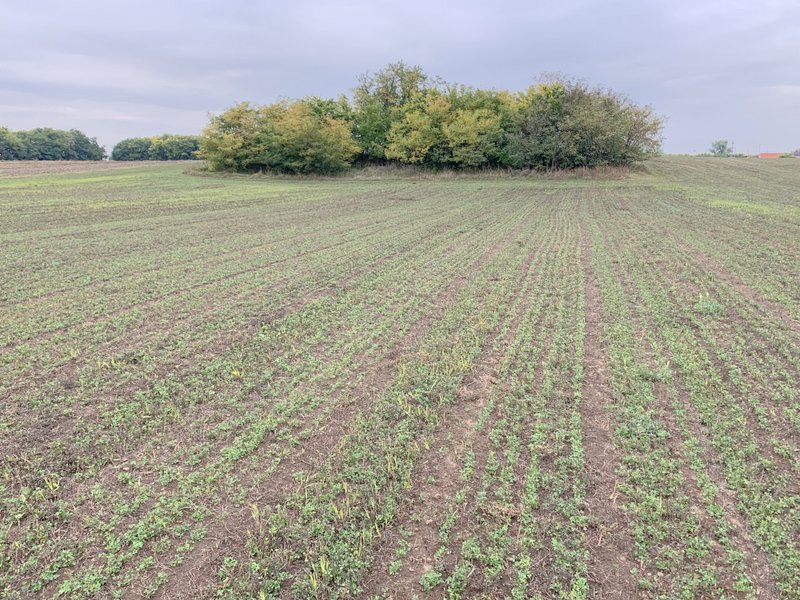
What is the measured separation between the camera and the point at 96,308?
7.94 m

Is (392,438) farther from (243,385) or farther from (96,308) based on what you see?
(96,308)

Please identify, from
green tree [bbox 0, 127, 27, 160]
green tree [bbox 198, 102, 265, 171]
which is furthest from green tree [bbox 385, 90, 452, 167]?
green tree [bbox 0, 127, 27, 160]

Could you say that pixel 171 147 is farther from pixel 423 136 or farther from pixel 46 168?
pixel 423 136

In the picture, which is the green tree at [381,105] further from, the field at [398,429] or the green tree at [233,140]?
the field at [398,429]

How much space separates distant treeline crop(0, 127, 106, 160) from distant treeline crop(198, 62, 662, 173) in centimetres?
7707

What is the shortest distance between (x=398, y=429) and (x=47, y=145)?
126 m

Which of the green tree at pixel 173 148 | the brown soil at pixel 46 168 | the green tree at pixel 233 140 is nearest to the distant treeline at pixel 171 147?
the green tree at pixel 173 148

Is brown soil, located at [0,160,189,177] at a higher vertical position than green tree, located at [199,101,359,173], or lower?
lower

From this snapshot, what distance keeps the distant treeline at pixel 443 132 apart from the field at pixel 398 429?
3137 centimetres

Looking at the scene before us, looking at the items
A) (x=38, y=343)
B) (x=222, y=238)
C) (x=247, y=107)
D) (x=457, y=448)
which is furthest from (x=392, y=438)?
(x=247, y=107)

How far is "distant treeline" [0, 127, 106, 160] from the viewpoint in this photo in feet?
302

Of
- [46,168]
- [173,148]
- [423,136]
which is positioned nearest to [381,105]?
[423,136]

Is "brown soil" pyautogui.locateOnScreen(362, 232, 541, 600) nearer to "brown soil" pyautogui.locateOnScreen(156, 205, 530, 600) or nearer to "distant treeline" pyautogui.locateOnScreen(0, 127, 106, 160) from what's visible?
"brown soil" pyautogui.locateOnScreen(156, 205, 530, 600)

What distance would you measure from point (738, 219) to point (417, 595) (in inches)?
805
